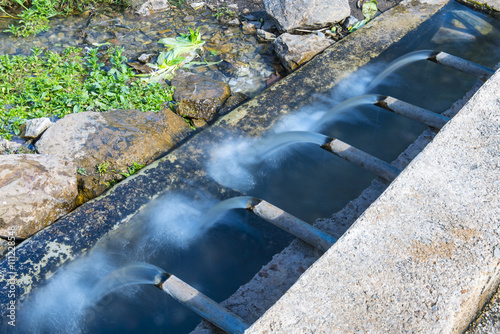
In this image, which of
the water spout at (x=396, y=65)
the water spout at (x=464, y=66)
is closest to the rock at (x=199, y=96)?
the water spout at (x=396, y=65)

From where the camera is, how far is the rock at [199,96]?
159 inches

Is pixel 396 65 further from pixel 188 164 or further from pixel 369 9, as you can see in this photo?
pixel 188 164

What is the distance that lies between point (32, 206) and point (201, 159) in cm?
120

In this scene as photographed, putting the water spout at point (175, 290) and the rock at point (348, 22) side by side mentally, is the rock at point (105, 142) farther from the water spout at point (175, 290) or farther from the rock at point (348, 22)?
the rock at point (348, 22)

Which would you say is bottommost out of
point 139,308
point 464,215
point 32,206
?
point 139,308

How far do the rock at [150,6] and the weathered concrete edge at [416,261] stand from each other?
414 cm

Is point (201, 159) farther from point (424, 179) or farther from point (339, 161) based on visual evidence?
point (424, 179)

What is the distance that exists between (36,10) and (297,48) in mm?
3280

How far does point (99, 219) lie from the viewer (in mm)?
2939

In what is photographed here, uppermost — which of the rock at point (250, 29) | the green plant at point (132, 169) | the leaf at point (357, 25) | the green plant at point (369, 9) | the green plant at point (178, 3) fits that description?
the green plant at point (369, 9)

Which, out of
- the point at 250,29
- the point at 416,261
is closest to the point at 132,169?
the point at 416,261

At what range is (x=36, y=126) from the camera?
377 centimetres

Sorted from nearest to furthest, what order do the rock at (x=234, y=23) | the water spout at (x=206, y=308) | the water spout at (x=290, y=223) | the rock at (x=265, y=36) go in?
the water spout at (x=206, y=308), the water spout at (x=290, y=223), the rock at (x=265, y=36), the rock at (x=234, y=23)

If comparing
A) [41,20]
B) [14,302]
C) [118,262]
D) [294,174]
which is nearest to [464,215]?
[294,174]
